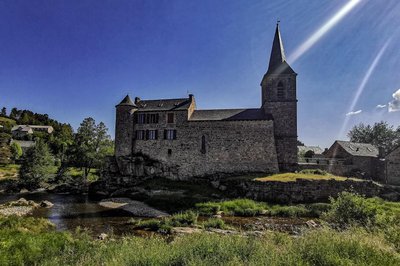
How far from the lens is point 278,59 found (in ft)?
105

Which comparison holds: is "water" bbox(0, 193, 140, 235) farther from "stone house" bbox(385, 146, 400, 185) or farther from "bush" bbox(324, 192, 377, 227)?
"stone house" bbox(385, 146, 400, 185)

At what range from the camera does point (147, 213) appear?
782 inches

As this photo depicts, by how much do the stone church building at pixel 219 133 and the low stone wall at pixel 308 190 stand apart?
5451 millimetres

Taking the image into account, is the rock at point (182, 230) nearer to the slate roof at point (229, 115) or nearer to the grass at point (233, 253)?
the grass at point (233, 253)

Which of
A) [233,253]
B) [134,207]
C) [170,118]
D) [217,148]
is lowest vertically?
[134,207]

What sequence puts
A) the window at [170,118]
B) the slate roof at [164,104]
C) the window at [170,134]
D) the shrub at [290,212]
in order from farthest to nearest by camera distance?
1. the slate roof at [164,104]
2. the window at [170,118]
3. the window at [170,134]
4. the shrub at [290,212]

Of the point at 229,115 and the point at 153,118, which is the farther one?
the point at 153,118

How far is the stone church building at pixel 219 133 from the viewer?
2995 centimetres

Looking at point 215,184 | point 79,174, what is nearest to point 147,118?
point 215,184

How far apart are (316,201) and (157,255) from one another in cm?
2059

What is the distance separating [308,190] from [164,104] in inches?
791

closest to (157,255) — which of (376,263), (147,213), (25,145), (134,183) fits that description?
(376,263)

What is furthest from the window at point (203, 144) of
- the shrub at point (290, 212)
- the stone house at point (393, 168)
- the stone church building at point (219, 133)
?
the stone house at point (393, 168)

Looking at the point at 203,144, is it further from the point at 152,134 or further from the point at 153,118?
the point at 153,118
